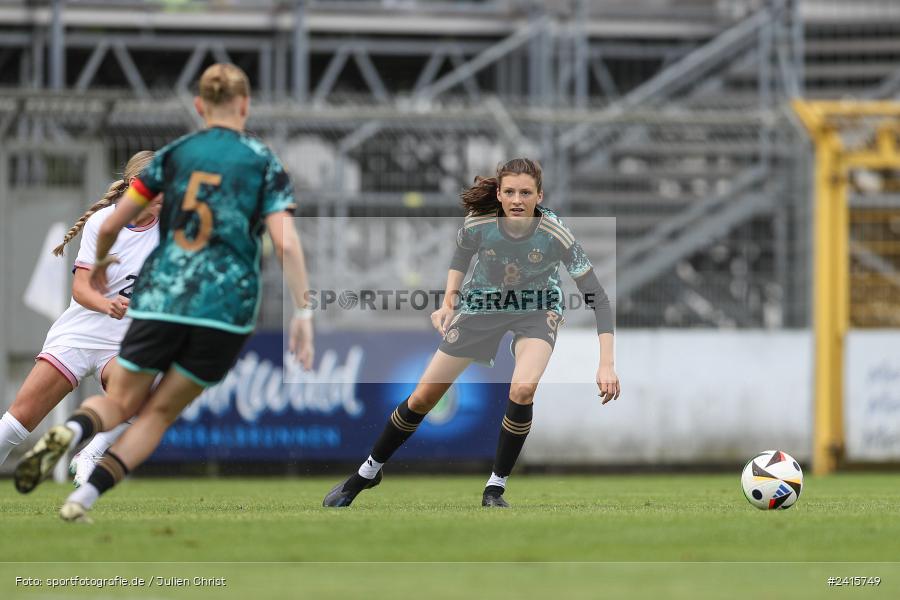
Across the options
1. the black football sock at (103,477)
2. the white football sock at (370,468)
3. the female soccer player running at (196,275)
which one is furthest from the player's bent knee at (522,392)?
the black football sock at (103,477)

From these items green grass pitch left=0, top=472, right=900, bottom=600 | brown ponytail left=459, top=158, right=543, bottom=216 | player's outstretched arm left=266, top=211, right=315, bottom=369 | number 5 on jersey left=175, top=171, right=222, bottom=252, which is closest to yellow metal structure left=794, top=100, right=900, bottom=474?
green grass pitch left=0, top=472, right=900, bottom=600

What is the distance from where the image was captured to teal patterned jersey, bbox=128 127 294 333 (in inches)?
262

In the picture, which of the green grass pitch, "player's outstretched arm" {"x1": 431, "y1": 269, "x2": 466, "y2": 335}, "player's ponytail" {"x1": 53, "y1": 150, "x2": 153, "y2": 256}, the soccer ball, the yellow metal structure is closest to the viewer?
the green grass pitch

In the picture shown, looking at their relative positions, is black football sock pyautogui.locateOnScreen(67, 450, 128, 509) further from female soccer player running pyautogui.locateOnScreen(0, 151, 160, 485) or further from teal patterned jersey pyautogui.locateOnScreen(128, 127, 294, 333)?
female soccer player running pyautogui.locateOnScreen(0, 151, 160, 485)

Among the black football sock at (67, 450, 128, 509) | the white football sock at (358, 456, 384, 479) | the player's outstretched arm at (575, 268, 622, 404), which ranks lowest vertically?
the white football sock at (358, 456, 384, 479)

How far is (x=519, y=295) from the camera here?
875cm

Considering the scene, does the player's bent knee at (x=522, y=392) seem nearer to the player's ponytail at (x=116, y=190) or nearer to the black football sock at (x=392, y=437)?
the black football sock at (x=392, y=437)

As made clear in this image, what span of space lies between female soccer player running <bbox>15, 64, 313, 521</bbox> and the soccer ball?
3.04 metres

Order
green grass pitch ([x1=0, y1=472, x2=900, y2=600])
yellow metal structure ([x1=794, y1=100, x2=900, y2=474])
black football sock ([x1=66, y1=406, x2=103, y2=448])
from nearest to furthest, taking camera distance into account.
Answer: green grass pitch ([x1=0, y1=472, x2=900, y2=600]) → black football sock ([x1=66, y1=406, x2=103, y2=448]) → yellow metal structure ([x1=794, y1=100, x2=900, y2=474])

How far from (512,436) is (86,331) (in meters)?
2.56

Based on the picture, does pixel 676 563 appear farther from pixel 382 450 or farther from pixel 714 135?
pixel 714 135

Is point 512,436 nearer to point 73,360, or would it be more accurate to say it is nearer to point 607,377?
point 607,377

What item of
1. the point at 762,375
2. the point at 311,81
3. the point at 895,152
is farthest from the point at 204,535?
the point at 311,81

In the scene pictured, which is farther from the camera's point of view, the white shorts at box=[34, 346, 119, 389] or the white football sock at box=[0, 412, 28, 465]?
the white shorts at box=[34, 346, 119, 389]
